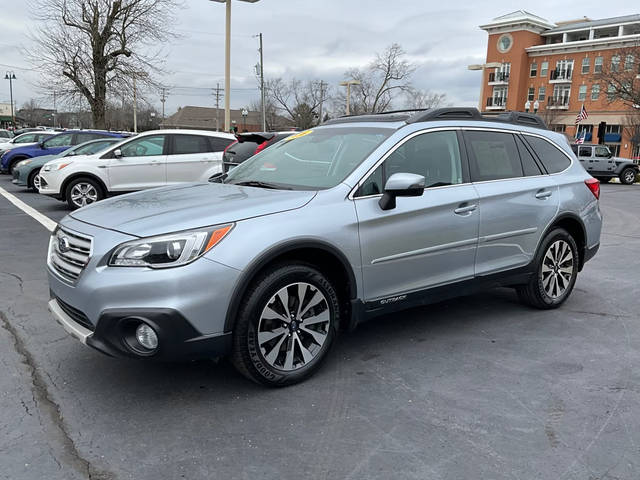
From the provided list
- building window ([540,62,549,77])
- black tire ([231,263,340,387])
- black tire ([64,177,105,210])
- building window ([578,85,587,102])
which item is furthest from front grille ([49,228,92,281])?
building window ([540,62,549,77])

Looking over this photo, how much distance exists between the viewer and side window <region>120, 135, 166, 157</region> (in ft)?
36.6

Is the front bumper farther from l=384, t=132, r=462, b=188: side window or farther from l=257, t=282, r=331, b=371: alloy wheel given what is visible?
l=384, t=132, r=462, b=188: side window

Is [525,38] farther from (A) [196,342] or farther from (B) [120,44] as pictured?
(A) [196,342]

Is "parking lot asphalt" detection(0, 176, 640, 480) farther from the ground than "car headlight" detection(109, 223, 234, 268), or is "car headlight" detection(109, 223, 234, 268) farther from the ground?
"car headlight" detection(109, 223, 234, 268)

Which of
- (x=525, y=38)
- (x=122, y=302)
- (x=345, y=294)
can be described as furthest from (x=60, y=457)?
(x=525, y=38)

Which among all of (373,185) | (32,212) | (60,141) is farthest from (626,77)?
(373,185)

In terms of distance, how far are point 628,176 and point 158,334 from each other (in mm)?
27866

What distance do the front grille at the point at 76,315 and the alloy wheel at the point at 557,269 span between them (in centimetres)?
379

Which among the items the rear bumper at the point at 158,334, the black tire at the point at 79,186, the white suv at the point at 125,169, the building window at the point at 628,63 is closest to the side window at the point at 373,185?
the rear bumper at the point at 158,334

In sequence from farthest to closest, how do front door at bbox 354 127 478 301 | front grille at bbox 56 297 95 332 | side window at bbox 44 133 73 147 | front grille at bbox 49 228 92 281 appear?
1. side window at bbox 44 133 73 147
2. front door at bbox 354 127 478 301
3. front grille at bbox 49 228 92 281
4. front grille at bbox 56 297 95 332

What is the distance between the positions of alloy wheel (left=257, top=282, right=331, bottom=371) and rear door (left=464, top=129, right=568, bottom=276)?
1.57 metres

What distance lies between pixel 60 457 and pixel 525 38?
78.5 metres

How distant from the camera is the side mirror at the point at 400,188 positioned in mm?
3557

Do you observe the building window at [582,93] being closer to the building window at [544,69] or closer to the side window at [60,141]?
the building window at [544,69]
